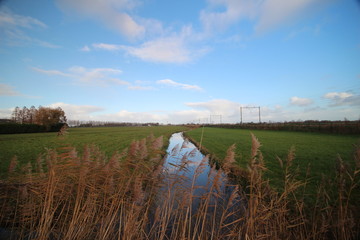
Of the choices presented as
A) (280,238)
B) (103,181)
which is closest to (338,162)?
(280,238)

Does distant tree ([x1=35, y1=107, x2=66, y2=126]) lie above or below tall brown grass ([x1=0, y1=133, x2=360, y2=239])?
above

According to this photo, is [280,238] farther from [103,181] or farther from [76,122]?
[76,122]

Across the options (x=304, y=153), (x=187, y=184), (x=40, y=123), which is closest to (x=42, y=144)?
(x=187, y=184)

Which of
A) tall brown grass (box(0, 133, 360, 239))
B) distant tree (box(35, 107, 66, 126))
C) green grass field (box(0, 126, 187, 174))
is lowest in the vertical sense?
green grass field (box(0, 126, 187, 174))

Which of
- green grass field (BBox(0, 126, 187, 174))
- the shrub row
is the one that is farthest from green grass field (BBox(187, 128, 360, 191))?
the shrub row

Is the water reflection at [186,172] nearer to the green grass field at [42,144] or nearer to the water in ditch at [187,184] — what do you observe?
the water in ditch at [187,184]

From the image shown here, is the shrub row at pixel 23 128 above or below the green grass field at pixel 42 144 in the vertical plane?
above

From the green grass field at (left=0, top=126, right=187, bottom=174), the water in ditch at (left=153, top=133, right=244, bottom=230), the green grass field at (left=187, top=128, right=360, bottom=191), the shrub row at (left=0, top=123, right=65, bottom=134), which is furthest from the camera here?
the shrub row at (left=0, top=123, right=65, bottom=134)

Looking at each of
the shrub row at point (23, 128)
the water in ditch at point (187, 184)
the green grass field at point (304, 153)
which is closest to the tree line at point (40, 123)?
the shrub row at point (23, 128)

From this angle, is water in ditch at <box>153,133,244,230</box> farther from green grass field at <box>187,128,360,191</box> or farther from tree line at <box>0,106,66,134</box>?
tree line at <box>0,106,66,134</box>

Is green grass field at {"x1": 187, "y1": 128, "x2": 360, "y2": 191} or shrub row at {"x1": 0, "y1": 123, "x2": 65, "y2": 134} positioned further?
shrub row at {"x1": 0, "y1": 123, "x2": 65, "y2": 134}

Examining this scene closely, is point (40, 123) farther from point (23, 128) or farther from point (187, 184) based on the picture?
point (187, 184)

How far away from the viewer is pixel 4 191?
4.05 meters

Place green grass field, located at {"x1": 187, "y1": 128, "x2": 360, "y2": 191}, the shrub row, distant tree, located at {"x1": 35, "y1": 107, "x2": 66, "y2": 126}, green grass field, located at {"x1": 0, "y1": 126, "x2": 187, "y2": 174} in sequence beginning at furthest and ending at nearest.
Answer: distant tree, located at {"x1": 35, "y1": 107, "x2": 66, "y2": 126} < the shrub row < green grass field, located at {"x1": 0, "y1": 126, "x2": 187, "y2": 174} < green grass field, located at {"x1": 187, "y1": 128, "x2": 360, "y2": 191}
